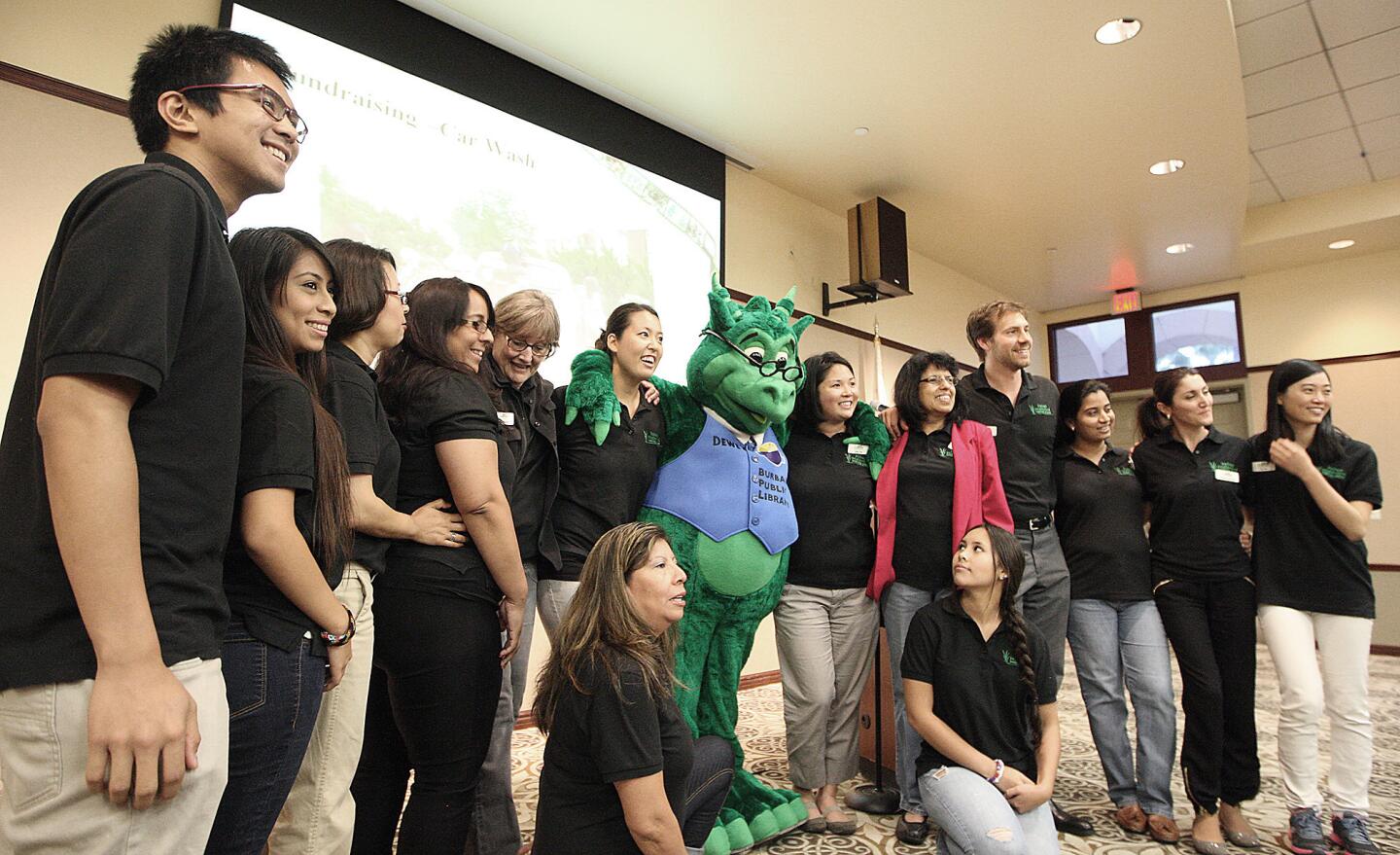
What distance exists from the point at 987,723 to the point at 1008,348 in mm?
1273

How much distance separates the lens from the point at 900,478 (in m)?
2.62

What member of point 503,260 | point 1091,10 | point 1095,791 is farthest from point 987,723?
point 1091,10

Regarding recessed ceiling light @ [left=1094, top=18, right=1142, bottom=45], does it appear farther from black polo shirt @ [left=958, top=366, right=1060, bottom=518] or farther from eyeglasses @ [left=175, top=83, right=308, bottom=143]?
eyeglasses @ [left=175, top=83, right=308, bottom=143]

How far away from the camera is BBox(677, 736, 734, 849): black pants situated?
1.74 meters

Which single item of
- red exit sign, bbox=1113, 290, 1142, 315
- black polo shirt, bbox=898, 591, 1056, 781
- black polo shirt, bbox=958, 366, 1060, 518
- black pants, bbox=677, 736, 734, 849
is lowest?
black pants, bbox=677, 736, 734, 849

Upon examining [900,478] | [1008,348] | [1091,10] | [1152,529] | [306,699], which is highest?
[1091,10]

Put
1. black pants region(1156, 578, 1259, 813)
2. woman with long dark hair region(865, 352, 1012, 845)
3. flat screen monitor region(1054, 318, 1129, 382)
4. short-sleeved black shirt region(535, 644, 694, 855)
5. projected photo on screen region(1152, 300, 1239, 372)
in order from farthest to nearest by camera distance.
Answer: flat screen monitor region(1054, 318, 1129, 382), projected photo on screen region(1152, 300, 1239, 372), woman with long dark hair region(865, 352, 1012, 845), black pants region(1156, 578, 1259, 813), short-sleeved black shirt region(535, 644, 694, 855)

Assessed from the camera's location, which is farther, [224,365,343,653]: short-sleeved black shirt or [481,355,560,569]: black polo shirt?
[481,355,560,569]: black polo shirt

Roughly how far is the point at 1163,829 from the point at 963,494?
1.14m

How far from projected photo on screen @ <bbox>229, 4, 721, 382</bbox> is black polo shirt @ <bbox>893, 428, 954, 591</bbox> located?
2.02 m

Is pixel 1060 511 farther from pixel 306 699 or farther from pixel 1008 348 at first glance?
pixel 306 699

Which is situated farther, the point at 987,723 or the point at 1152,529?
the point at 1152,529

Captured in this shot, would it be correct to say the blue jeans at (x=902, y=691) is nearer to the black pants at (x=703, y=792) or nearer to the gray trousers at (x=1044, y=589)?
the gray trousers at (x=1044, y=589)

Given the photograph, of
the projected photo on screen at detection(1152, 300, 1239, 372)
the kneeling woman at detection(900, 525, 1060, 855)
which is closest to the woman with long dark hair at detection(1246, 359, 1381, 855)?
the kneeling woman at detection(900, 525, 1060, 855)
